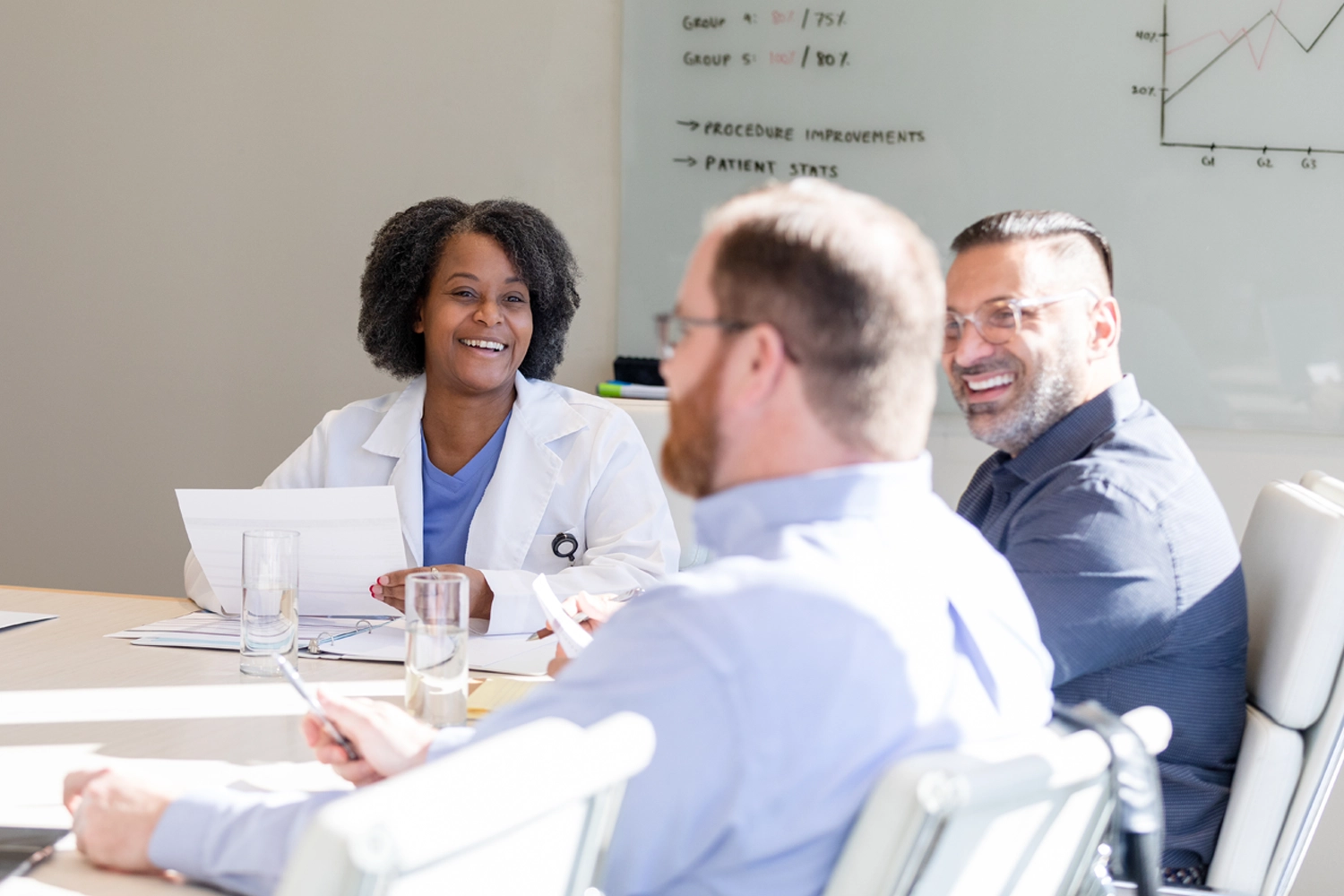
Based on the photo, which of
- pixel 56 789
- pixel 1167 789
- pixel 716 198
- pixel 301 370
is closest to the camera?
pixel 56 789

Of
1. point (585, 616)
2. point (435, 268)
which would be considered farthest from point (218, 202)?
point (585, 616)

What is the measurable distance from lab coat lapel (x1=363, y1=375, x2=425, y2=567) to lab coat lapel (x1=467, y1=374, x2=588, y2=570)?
0.31ft

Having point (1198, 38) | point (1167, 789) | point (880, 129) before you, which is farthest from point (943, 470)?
point (1167, 789)

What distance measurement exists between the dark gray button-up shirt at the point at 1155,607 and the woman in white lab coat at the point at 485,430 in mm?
733

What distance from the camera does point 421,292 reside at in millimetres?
2373

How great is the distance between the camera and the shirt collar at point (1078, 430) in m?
1.56

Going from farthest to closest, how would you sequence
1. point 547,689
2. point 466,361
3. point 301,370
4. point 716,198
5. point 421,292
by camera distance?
point 301,370 < point 716,198 < point 421,292 < point 466,361 < point 547,689

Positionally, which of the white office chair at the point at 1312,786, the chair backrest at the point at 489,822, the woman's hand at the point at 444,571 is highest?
the chair backrest at the point at 489,822

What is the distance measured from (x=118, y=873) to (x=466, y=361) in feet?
4.45

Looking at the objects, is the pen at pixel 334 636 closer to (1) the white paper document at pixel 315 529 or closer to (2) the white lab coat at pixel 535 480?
(1) the white paper document at pixel 315 529

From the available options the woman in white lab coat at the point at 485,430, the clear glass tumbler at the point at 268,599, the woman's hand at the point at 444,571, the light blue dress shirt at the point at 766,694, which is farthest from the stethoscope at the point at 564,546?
the light blue dress shirt at the point at 766,694

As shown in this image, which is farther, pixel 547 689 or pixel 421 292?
pixel 421 292

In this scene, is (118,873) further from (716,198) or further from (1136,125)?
(1136,125)

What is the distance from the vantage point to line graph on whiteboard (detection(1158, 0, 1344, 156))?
2725 millimetres
